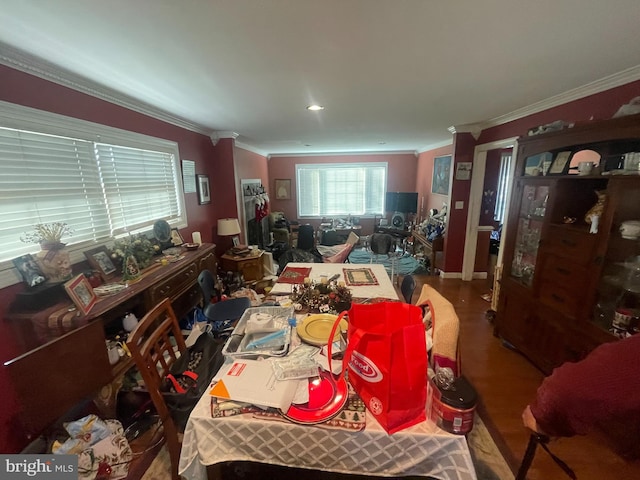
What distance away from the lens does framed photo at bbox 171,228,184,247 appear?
2959 mm

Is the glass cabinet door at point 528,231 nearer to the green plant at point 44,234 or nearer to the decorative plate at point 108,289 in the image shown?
the decorative plate at point 108,289

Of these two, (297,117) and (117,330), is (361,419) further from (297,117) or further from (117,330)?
(297,117)

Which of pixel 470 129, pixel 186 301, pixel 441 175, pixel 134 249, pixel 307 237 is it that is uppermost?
pixel 470 129

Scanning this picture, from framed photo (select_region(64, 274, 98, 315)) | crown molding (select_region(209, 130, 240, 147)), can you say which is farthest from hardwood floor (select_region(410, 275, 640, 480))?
crown molding (select_region(209, 130, 240, 147))

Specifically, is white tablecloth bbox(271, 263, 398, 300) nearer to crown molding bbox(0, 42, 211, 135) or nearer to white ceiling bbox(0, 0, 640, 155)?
white ceiling bbox(0, 0, 640, 155)

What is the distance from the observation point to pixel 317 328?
138cm

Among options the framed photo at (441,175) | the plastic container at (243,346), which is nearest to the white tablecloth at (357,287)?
the plastic container at (243,346)

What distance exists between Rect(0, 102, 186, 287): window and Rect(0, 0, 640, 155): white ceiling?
1.12 feet

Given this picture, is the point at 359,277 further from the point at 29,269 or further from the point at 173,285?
the point at 29,269

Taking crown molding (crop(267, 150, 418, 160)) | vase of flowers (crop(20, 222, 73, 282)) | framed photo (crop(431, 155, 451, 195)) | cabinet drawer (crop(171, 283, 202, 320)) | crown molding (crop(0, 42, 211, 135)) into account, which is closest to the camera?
crown molding (crop(0, 42, 211, 135))

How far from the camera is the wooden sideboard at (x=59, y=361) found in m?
1.30

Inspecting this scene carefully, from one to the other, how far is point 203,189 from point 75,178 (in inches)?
74.2

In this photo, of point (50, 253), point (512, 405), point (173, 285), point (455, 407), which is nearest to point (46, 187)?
point (50, 253)

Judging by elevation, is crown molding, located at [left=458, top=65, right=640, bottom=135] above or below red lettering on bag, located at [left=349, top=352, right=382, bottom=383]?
above
